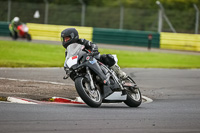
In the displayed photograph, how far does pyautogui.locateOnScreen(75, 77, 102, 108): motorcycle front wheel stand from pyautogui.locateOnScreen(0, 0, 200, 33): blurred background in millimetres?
24059

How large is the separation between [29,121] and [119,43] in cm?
2716

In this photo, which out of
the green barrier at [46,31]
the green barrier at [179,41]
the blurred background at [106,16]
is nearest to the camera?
the green barrier at [179,41]

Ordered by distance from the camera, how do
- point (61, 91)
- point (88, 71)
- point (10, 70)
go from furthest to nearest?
point (10, 70) → point (61, 91) → point (88, 71)

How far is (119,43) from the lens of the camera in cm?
3397

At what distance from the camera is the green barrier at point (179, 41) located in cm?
3148

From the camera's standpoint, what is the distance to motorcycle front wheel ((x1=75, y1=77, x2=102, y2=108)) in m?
8.53

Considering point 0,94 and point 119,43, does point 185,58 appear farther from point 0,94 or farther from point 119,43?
point 0,94

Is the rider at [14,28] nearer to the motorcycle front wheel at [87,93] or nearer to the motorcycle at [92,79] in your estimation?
the motorcycle at [92,79]

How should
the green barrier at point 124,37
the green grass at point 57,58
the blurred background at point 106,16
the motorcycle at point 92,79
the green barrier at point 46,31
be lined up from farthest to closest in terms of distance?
1. the green barrier at point 46,31
2. the blurred background at point 106,16
3. the green barrier at point 124,37
4. the green grass at point 57,58
5. the motorcycle at point 92,79

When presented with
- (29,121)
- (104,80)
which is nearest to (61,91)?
(104,80)

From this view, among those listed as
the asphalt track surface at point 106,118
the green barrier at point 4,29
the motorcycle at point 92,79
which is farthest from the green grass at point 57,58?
the motorcycle at point 92,79

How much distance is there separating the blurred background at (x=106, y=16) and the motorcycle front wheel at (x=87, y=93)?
78.9 ft

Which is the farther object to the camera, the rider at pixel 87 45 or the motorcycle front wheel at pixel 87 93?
the rider at pixel 87 45

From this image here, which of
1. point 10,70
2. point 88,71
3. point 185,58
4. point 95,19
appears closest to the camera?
point 88,71
